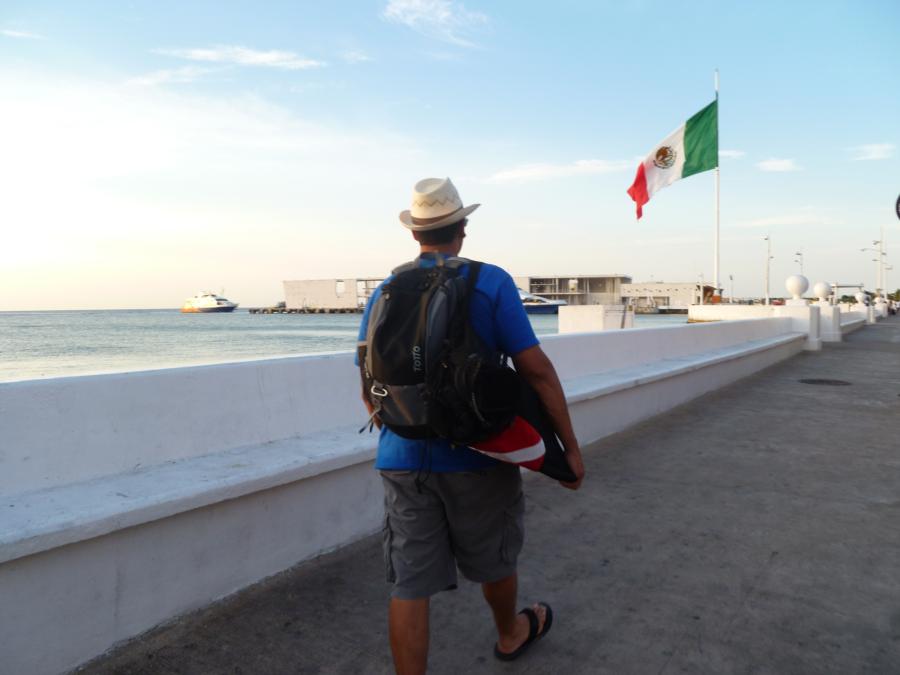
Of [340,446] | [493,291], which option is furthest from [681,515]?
[493,291]

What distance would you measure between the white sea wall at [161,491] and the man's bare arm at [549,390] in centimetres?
141

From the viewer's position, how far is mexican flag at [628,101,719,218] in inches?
658

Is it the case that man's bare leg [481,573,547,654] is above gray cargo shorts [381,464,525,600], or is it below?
below

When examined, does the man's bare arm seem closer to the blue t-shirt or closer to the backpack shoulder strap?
the blue t-shirt

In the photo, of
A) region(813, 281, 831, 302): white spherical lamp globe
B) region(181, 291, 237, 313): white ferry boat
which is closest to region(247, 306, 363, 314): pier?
region(181, 291, 237, 313): white ferry boat

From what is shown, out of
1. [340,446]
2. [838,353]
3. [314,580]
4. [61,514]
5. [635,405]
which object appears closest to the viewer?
[61,514]

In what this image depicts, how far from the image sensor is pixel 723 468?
5125 millimetres

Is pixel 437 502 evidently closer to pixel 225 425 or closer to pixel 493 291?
pixel 493 291

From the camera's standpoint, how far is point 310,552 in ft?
10.8

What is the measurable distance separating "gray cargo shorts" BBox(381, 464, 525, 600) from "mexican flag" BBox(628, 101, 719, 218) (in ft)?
50.8

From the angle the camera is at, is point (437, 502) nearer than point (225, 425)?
Yes

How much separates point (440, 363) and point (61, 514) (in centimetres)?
147

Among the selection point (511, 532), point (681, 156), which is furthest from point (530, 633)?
point (681, 156)

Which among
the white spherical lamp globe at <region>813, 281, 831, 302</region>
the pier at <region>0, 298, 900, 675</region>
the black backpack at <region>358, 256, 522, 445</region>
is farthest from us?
the white spherical lamp globe at <region>813, 281, 831, 302</region>
